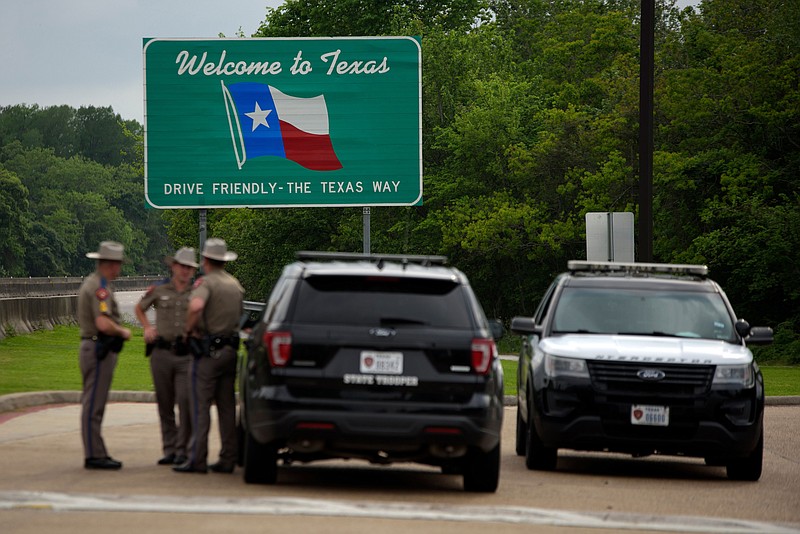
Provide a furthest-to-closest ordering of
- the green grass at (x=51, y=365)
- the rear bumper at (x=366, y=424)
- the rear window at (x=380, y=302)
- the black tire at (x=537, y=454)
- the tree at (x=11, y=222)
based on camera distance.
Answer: the tree at (x=11, y=222), the green grass at (x=51, y=365), the black tire at (x=537, y=454), the rear window at (x=380, y=302), the rear bumper at (x=366, y=424)

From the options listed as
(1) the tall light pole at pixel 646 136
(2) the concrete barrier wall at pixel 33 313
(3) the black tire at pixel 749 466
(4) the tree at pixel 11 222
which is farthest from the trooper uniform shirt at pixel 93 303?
(4) the tree at pixel 11 222

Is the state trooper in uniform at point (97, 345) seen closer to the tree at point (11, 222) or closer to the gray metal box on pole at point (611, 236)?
the gray metal box on pole at point (611, 236)

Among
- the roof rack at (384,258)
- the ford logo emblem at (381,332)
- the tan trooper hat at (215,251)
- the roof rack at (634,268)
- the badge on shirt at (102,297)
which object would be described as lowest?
Answer: the ford logo emblem at (381,332)

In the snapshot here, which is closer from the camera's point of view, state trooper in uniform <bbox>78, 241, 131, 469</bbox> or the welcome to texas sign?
state trooper in uniform <bbox>78, 241, 131, 469</bbox>

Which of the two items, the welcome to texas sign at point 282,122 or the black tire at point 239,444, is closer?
Answer: the black tire at point 239,444

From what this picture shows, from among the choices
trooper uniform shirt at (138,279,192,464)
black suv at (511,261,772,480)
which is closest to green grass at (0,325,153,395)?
trooper uniform shirt at (138,279,192,464)

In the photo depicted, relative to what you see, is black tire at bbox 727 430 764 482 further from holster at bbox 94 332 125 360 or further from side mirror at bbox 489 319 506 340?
holster at bbox 94 332 125 360

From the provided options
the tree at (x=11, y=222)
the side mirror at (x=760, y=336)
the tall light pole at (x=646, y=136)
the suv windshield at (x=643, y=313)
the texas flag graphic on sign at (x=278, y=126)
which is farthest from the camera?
the tree at (x=11, y=222)

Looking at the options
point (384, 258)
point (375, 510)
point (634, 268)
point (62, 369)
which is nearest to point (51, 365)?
point (62, 369)

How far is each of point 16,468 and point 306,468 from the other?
2.55 m

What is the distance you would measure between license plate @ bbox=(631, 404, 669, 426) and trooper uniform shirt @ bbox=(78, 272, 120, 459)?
455 cm

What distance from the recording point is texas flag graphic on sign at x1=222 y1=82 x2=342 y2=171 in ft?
98.2

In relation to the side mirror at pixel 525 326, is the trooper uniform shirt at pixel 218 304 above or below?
above

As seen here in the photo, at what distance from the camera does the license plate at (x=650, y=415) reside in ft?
46.0
